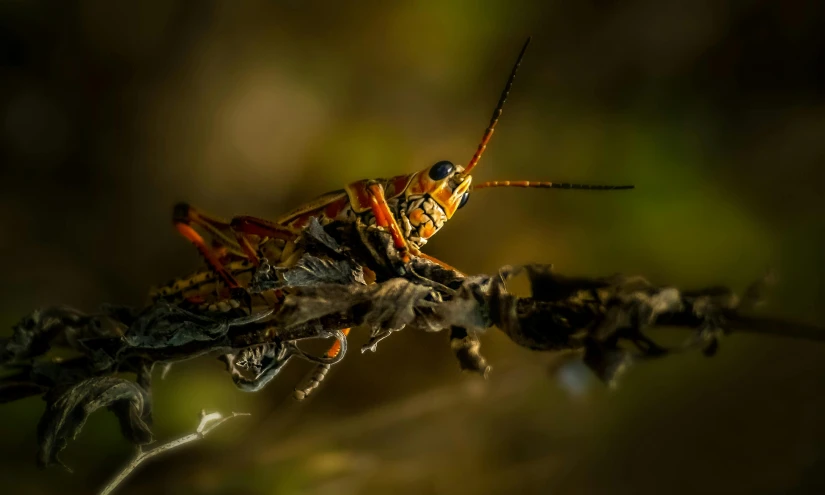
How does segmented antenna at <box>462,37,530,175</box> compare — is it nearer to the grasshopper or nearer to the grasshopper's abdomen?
the grasshopper

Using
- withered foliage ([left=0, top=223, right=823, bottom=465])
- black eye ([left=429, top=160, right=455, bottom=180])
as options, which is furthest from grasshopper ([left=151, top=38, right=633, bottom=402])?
withered foliage ([left=0, top=223, right=823, bottom=465])

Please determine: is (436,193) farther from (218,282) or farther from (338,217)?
(218,282)

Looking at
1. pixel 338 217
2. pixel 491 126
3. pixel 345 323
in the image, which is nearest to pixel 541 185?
pixel 491 126

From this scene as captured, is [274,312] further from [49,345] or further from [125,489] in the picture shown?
[125,489]

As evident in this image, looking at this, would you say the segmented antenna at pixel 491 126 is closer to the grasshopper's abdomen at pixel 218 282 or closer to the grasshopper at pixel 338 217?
the grasshopper at pixel 338 217

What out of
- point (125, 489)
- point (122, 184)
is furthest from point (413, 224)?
point (122, 184)

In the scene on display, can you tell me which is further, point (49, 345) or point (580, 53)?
point (580, 53)
